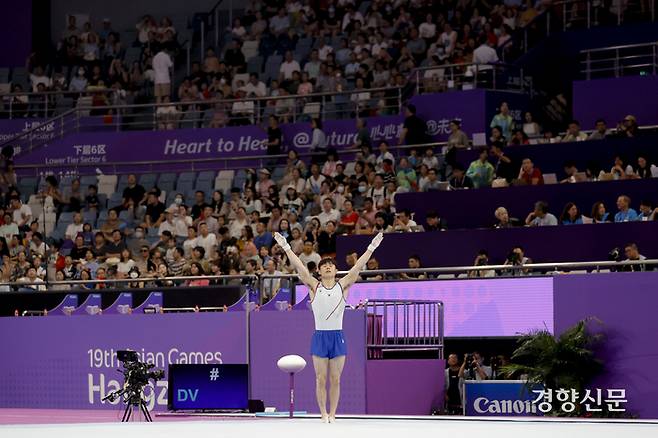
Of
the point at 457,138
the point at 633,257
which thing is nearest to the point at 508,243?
the point at 633,257

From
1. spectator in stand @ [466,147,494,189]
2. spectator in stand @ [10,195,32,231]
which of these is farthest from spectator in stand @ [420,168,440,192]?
spectator in stand @ [10,195,32,231]

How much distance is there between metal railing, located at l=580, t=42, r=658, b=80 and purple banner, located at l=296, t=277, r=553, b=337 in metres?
7.41

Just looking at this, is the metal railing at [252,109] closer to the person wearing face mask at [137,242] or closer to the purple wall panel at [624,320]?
the person wearing face mask at [137,242]

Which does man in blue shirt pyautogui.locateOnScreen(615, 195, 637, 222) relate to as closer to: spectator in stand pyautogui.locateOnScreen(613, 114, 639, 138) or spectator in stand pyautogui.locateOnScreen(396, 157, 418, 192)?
spectator in stand pyautogui.locateOnScreen(613, 114, 639, 138)

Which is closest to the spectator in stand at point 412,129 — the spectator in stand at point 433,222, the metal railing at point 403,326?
the spectator in stand at point 433,222

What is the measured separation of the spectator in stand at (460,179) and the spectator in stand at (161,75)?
11366mm

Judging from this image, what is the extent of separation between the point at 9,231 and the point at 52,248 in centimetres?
138

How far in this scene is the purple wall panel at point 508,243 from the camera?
68.3ft

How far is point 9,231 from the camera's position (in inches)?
1118

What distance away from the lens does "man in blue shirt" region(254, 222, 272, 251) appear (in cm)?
2470

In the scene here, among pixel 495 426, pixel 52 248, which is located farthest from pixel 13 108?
pixel 495 426

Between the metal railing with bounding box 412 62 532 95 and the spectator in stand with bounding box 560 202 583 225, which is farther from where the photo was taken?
the metal railing with bounding box 412 62 532 95

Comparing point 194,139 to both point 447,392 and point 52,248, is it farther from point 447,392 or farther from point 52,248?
point 447,392

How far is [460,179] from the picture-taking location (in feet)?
78.0
